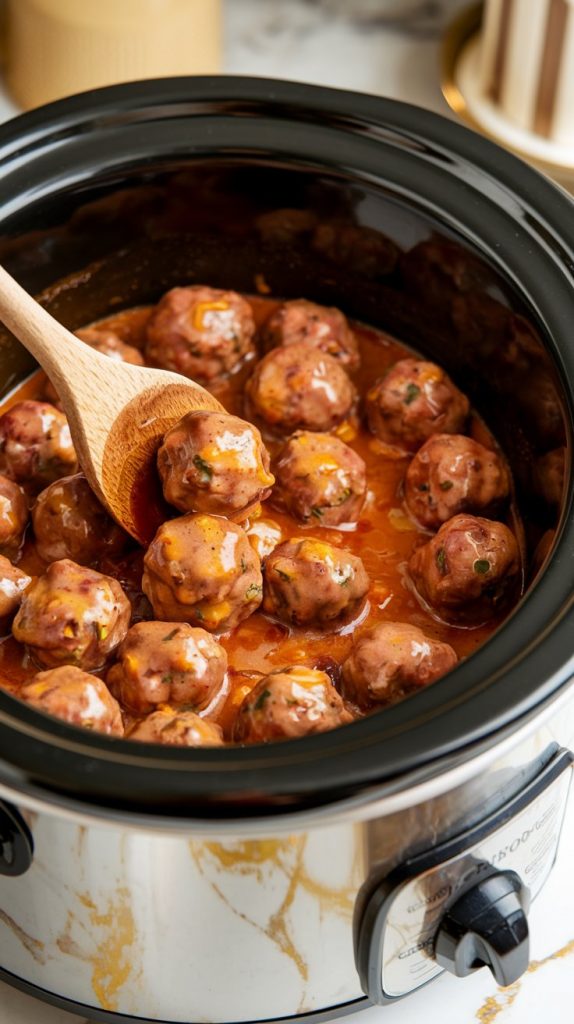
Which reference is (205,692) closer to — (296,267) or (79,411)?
(79,411)

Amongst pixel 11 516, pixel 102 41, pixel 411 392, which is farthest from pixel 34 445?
pixel 102 41

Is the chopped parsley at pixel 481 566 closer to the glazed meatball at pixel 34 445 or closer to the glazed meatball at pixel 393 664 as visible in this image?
the glazed meatball at pixel 393 664

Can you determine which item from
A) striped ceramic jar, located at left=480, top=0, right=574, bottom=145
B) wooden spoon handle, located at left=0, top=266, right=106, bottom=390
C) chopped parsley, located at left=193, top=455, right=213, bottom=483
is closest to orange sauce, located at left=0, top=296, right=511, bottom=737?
chopped parsley, located at left=193, top=455, right=213, bottom=483

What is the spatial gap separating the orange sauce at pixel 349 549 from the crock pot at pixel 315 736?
61 mm

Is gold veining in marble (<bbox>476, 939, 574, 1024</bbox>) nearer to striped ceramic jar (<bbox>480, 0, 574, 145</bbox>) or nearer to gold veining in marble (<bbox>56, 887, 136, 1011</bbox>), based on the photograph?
gold veining in marble (<bbox>56, 887, 136, 1011</bbox>)

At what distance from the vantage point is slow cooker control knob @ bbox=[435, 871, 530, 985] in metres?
1.79

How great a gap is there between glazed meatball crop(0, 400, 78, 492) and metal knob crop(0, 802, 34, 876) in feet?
2.94

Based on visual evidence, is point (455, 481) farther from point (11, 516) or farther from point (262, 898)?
point (262, 898)

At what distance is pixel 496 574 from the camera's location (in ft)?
7.32

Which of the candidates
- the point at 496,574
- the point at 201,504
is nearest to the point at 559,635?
the point at 496,574

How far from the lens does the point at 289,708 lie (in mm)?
1916

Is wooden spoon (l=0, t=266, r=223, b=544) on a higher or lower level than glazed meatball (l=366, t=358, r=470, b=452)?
lower

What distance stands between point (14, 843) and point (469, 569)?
0.90 m

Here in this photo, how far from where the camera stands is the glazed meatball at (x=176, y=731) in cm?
185
